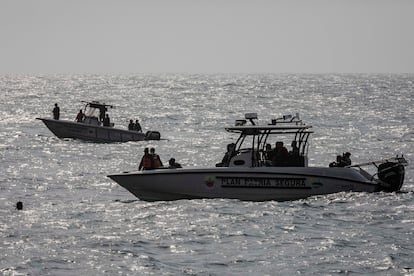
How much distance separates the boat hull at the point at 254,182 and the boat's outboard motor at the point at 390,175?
0.94 metres

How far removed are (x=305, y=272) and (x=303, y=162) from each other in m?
8.71

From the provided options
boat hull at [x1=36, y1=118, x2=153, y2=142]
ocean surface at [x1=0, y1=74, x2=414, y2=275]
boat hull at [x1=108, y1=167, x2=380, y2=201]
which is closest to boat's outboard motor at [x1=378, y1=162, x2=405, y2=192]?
ocean surface at [x1=0, y1=74, x2=414, y2=275]

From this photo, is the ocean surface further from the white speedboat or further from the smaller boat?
the smaller boat

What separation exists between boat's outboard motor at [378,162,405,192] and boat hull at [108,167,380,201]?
936mm

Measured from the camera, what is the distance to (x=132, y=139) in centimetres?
5131

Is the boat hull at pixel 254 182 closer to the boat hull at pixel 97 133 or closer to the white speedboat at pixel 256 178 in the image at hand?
the white speedboat at pixel 256 178

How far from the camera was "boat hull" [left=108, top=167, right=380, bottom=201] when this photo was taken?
2700cm

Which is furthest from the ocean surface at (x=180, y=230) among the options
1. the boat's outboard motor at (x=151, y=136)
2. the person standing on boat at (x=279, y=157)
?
the boat's outboard motor at (x=151, y=136)

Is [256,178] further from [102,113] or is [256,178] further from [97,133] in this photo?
[97,133]

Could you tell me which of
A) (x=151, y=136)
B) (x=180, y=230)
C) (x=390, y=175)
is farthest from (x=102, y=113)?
(x=180, y=230)

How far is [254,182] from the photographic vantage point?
27062 mm

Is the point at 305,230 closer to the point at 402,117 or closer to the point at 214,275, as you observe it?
the point at 214,275

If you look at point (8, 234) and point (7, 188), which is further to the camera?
point (7, 188)

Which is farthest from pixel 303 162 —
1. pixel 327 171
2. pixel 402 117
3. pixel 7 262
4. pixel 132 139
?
pixel 402 117
